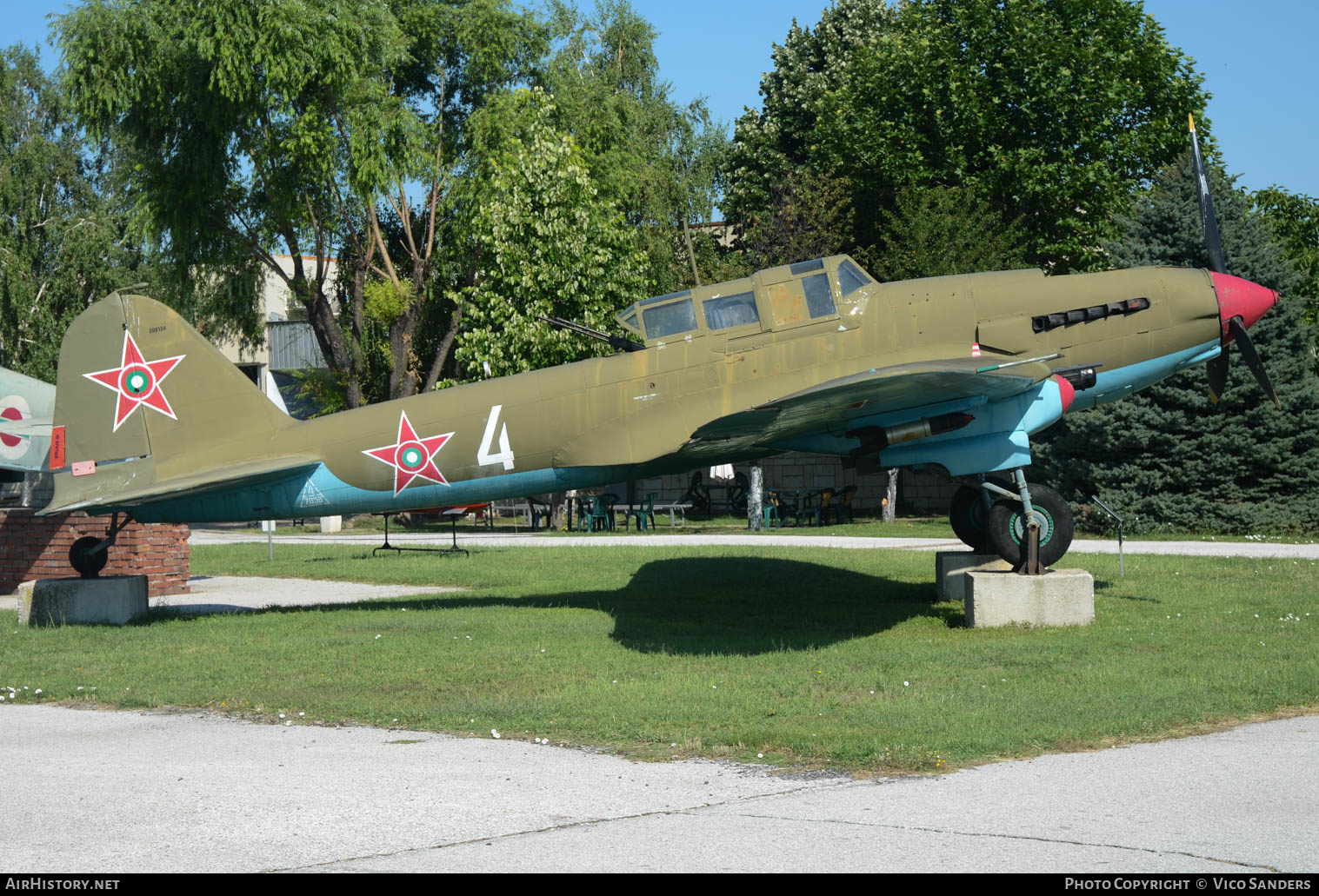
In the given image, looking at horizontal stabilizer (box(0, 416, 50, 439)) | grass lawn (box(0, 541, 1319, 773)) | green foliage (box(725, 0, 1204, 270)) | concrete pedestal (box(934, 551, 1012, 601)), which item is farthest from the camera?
green foliage (box(725, 0, 1204, 270))

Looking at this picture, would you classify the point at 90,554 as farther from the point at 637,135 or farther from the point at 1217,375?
the point at 637,135

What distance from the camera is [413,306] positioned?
40688 mm

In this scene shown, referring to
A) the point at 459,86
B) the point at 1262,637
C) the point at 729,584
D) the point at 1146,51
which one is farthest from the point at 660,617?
the point at 1146,51

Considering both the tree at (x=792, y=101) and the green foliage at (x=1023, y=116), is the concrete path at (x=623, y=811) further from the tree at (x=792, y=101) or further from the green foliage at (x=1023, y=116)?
the tree at (x=792, y=101)

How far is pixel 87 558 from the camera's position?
572 inches

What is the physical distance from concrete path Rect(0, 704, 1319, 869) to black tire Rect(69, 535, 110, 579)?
23.0 feet

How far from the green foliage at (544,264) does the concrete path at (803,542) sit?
5.19 metres

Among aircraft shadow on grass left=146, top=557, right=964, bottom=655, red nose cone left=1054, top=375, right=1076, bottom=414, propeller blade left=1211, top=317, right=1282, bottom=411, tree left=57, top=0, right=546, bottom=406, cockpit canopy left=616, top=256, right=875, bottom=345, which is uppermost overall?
tree left=57, top=0, right=546, bottom=406

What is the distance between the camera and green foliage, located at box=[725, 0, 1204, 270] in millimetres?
39812

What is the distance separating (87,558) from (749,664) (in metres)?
8.74

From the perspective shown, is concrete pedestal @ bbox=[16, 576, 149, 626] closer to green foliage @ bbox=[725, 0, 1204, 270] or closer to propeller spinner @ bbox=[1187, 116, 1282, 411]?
propeller spinner @ bbox=[1187, 116, 1282, 411]

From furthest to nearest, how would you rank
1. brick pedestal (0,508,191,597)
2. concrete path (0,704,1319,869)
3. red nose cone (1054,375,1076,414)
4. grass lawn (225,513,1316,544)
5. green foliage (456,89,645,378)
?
green foliage (456,89,645,378)
grass lawn (225,513,1316,544)
brick pedestal (0,508,191,597)
red nose cone (1054,375,1076,414)
concrete path (0,704,1319,869)

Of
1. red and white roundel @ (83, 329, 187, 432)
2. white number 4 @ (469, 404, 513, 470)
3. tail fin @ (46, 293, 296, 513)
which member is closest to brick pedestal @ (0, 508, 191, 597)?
tail fin @ (46, 293, 296, 513)

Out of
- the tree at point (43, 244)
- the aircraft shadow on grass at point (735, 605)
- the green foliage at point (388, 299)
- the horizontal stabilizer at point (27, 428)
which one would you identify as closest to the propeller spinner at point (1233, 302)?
the aircraft shadow on grass at point (735, 605)
